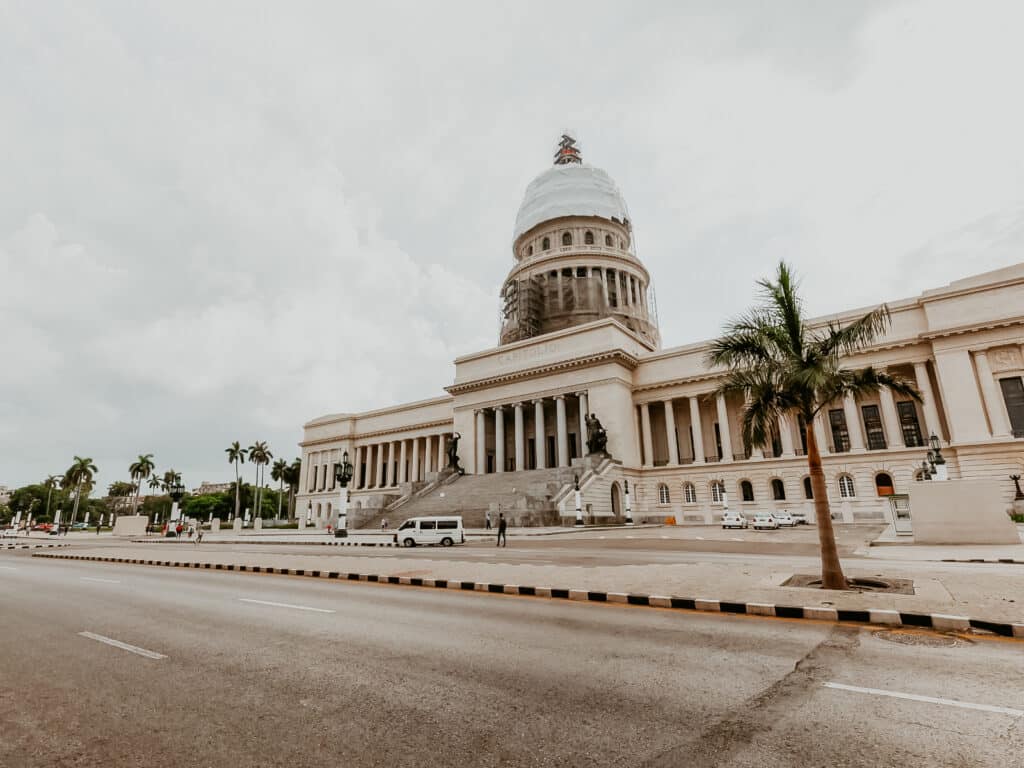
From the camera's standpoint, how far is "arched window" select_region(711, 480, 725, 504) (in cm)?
4688

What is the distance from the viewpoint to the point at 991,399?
36.8 meters

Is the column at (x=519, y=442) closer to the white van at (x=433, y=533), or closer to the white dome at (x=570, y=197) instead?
the white van at (x=433, y=533)

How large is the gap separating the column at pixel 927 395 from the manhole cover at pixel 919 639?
134 feet

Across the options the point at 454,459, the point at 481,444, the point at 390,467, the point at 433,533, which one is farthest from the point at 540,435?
the point at 390,467

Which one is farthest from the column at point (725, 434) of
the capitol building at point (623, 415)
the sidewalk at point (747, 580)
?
the sidewalk at point (747, 580)

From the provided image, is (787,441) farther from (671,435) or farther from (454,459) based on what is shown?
(454,459)

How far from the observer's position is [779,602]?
28.7 feet

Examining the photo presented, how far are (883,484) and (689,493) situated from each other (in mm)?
14621

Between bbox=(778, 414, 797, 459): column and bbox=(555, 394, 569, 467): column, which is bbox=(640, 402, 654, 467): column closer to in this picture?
bbox=(555, 394, 569, 467): column

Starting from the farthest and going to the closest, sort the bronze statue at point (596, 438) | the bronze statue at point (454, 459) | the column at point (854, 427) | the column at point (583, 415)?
the bronze statue at point (454, 459) → the column at point (583, 415) → the bronze statue at point (596, 438) → the column at point (854, 427)

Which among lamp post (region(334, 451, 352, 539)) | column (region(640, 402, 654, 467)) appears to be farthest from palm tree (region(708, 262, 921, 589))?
column (region(640, 402, 654, 467))

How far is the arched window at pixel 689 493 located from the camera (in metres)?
47.9

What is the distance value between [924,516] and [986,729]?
19.6 metres

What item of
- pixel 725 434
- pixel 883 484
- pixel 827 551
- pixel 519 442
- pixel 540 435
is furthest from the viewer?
pixel 519 442
